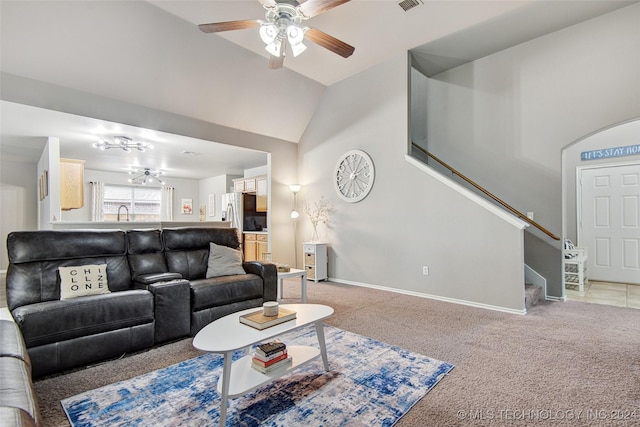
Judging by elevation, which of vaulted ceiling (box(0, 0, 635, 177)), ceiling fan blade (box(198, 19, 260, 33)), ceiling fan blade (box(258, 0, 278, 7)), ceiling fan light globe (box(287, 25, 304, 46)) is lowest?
ceiling fan light globe (box(287, 25, 304, 46))

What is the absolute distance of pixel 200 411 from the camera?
5.97 ft

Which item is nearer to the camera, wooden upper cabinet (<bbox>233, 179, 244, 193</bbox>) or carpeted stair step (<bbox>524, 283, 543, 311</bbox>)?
carpeted stair step (<bbox>524, 283, 543, 311</bbox>)

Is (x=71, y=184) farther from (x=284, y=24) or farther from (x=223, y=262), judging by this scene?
(x=284, y=24)

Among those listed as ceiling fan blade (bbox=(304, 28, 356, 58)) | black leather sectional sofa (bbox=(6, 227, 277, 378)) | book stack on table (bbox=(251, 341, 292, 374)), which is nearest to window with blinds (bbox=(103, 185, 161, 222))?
black leather sectional sofa (bbox=(6, 227, 277, 378))

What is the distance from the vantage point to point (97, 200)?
26.0ft

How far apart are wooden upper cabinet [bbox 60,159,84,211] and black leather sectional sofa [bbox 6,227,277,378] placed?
11.2 feet

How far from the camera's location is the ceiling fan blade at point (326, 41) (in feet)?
9.22

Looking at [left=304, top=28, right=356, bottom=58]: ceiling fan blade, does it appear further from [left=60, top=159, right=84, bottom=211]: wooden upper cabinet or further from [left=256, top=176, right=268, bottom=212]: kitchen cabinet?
[left=60, top=159, right=84, bottom=211]: wooden upper cabinet

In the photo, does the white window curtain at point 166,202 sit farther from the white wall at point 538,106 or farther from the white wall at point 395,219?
the white wall at point 538,106

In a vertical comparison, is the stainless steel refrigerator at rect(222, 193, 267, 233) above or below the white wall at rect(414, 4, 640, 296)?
below

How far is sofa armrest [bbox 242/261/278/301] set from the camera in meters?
3.60

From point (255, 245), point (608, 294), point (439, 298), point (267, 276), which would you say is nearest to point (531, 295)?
point (439, 298)

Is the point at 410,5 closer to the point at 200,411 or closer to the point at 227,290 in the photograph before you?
the point at 227,290

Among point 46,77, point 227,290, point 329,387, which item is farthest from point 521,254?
point 46,77
